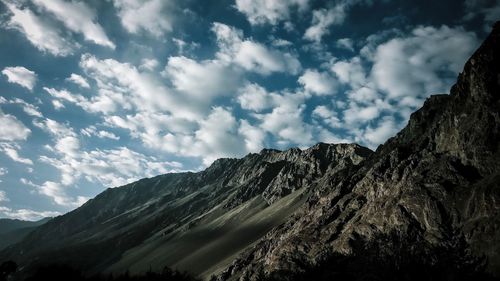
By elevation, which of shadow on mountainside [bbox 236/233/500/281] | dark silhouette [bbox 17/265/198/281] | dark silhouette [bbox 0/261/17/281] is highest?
dark silhouette [bbox 0/261/17/281]

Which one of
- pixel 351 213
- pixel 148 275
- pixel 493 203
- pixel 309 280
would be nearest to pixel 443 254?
pixel 309 280

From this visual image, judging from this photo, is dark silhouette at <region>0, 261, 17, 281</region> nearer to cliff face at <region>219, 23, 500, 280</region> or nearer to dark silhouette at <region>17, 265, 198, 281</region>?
dark silhouette at <region>17, 265, 198, 281</region>

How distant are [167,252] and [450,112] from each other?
139 meters

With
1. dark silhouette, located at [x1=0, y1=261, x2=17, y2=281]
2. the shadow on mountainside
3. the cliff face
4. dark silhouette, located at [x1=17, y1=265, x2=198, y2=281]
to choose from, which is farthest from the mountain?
dark silhouette, located at [x1=0, y1=261, x2=17, y2=281]

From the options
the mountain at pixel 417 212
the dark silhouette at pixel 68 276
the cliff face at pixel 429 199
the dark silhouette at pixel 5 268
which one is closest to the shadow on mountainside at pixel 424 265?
the mountain at pixel 417 212

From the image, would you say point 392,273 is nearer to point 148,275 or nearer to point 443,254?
point 443,254

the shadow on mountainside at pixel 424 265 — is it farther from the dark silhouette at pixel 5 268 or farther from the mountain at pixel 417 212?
the dark silhouette at pixel 5 268

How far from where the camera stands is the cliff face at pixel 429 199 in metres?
81.6

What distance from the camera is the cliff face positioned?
81562 mm

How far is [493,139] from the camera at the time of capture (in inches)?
3693

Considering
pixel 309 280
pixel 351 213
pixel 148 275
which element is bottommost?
pixel 309 280

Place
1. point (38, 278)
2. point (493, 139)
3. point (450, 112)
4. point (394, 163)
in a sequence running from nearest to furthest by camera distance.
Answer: point (38, 278), point (493, 139), point (450, 112), point (394, 163)

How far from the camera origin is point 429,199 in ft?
313

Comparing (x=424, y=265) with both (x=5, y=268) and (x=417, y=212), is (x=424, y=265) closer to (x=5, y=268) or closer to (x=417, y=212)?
(x=5, y=268)
